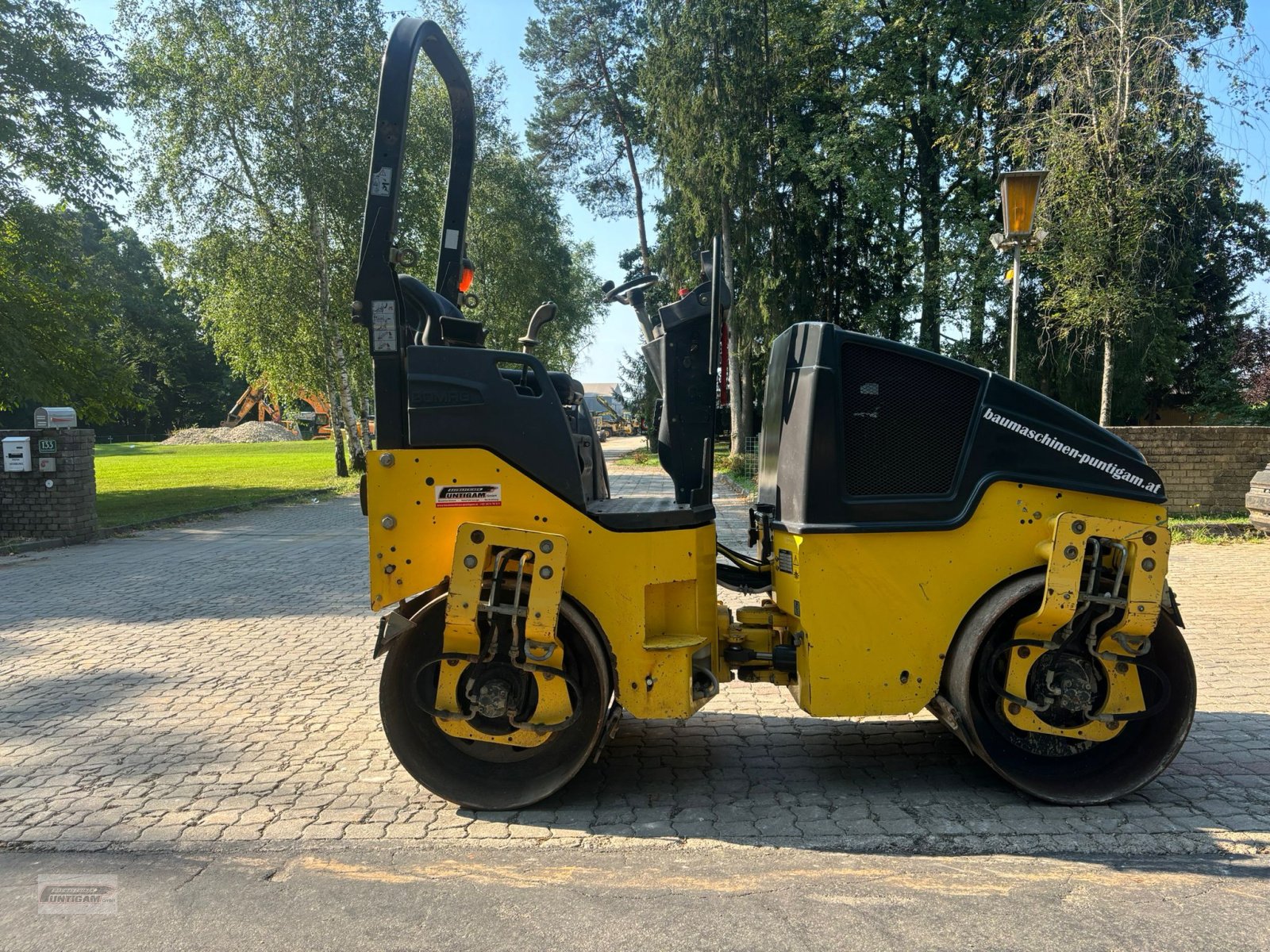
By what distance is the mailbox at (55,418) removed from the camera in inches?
470

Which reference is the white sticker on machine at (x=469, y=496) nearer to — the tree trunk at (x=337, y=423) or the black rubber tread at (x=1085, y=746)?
the black rubber tread at (x=1085, y=746)

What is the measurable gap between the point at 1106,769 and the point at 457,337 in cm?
343

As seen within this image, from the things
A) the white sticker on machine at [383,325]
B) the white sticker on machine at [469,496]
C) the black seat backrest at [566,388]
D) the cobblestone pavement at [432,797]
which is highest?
the white sticker on machine at [383,325]

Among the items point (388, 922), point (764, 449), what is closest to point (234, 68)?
point (764, 449)

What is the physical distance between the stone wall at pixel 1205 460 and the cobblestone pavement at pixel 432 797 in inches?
237

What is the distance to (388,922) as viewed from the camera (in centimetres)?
272

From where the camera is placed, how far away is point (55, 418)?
1209 cm

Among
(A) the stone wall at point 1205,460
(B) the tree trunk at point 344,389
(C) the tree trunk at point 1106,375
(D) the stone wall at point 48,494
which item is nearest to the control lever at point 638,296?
(A) the stone wall at point 1205,460

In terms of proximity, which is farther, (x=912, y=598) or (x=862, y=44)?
(x=862, y=44)

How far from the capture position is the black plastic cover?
3484mm

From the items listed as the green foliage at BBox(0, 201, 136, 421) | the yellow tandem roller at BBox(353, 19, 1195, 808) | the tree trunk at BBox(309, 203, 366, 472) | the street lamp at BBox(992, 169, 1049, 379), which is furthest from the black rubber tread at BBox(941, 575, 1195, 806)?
the tree trunk at BBox(309, 203, 366, 472)

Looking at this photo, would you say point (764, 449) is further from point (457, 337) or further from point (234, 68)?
point (234, 68)

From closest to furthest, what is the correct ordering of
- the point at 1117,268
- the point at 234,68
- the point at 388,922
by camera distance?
the point at 388,922 → the point at 1117,268 → the point at 234,68

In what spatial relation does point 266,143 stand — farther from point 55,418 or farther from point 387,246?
point 387,246
